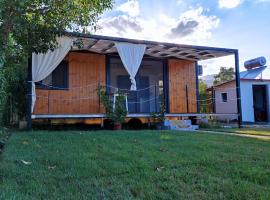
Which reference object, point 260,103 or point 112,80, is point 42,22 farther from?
point 260,103

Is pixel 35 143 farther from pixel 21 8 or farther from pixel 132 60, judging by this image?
pixel 132 60

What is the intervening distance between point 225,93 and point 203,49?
6.65 metres

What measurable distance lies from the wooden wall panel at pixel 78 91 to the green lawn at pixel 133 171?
4939mm

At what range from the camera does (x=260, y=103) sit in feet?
52.7

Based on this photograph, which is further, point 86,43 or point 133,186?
point 86,43

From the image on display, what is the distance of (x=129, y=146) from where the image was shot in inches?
203

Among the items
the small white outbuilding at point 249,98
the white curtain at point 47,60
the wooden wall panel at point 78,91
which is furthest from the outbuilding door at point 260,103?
the white curtain at point 47,60

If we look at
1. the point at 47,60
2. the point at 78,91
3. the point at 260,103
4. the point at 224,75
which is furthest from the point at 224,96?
the point at 47,60

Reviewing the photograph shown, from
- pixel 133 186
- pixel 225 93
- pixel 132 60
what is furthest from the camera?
pixel 225 93

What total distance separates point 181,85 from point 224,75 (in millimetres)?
14854

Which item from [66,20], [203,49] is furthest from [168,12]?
[66,20]

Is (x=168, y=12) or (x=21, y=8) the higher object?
(x=168, y=12)

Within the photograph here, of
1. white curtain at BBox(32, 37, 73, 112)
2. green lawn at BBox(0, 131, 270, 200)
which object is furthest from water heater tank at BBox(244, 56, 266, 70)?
green lawn at BBox(0, 131, 270, 200)

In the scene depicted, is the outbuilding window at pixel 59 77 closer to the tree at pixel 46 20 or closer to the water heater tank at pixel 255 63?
the tree at pixel 46 20
